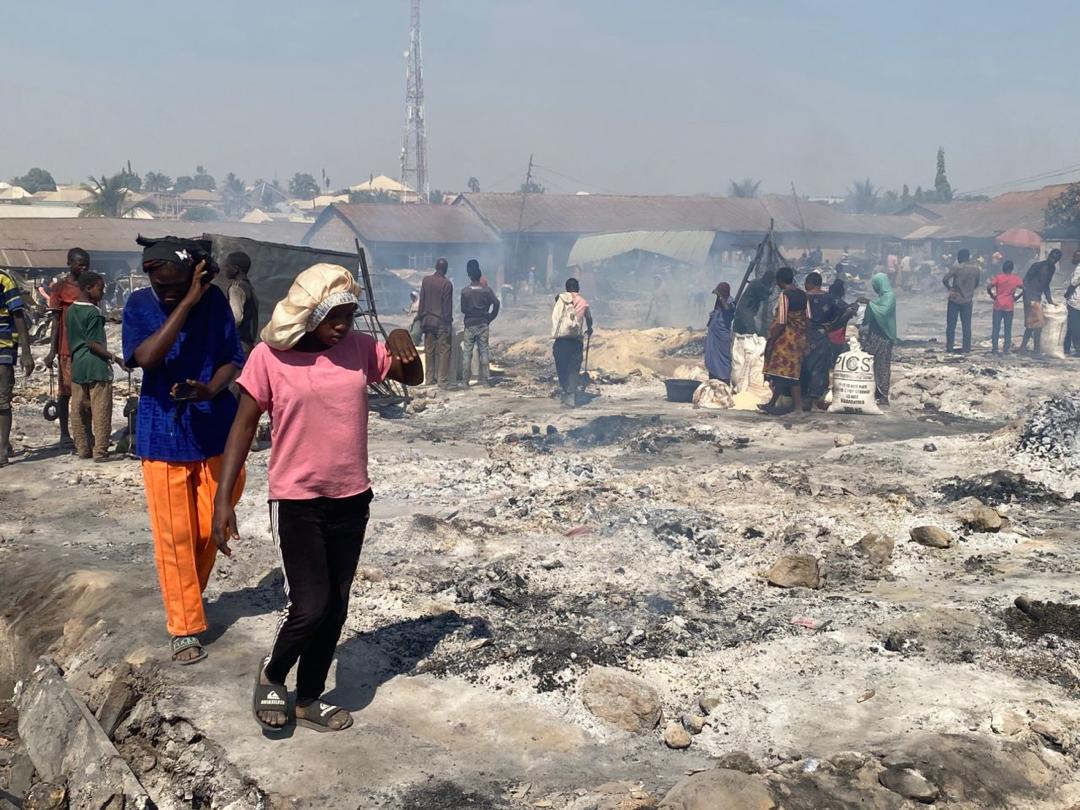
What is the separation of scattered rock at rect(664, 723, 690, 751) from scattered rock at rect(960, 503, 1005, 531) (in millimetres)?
3488

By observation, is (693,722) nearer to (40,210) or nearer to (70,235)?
(70,235)

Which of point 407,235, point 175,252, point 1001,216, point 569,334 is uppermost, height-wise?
point 1001,216

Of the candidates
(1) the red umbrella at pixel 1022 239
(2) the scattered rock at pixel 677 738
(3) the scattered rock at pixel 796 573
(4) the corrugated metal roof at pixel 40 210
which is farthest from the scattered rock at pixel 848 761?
(4) the corrugated metal roof at pixel 40 210

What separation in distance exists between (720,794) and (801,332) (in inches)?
326

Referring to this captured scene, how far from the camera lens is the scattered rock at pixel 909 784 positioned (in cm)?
334

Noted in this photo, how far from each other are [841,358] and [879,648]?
22.9 feet

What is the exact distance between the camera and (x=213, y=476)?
431cm

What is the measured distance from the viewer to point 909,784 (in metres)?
3.37

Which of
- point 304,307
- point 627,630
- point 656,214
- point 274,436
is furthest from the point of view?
point 656,214

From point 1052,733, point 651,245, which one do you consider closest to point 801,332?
point 1052,733

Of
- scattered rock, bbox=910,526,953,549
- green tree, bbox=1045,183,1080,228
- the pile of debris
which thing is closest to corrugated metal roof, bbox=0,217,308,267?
the pile of debris

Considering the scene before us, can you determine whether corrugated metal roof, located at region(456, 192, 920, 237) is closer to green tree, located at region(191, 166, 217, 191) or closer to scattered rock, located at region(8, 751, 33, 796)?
scattered rock, located at region(8, 751, 33, 796)

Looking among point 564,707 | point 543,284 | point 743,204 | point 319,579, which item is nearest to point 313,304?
point 319,579

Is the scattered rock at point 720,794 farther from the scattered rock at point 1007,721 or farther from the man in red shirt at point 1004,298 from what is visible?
the man in red shirt at point 1004,298
